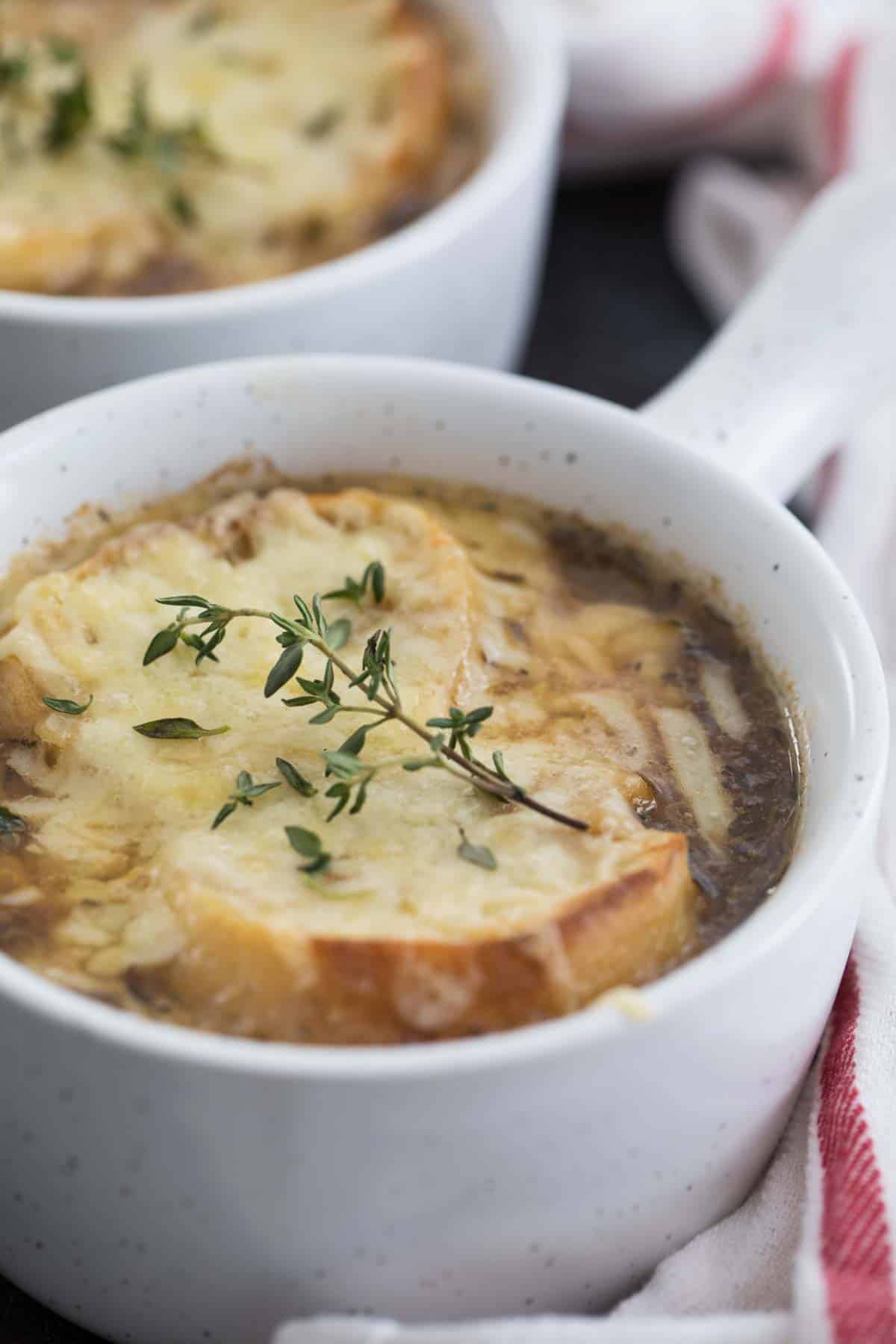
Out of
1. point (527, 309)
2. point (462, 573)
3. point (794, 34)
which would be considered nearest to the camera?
point (462, 573)

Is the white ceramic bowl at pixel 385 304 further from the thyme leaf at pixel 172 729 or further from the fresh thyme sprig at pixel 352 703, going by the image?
the thyme leaf at pixel 172 729

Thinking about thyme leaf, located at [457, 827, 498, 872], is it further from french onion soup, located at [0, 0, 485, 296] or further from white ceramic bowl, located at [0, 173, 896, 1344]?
french onion soup, located at [0, 0, 485, 296]

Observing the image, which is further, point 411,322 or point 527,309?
point 527,309

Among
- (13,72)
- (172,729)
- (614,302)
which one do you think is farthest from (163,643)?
(614,302)

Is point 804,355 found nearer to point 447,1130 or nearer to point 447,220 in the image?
point 447,220

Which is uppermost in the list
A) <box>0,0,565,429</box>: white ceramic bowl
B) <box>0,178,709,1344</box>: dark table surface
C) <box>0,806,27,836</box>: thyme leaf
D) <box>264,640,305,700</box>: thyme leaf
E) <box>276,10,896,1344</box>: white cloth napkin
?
<box>264,640,305,700</box>: thyme leaf

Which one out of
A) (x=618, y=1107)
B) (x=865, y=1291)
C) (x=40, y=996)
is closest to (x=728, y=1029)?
(x=618, y=1107)

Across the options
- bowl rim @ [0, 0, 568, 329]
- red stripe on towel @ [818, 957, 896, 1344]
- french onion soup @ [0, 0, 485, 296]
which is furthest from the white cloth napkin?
french onion soup @ [0, 0, 485, 296]

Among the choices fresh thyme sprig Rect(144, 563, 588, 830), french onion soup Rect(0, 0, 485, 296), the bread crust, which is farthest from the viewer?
french onion soup Rect(0, 0, 485, 296)

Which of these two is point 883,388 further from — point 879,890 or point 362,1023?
point 362,1023
